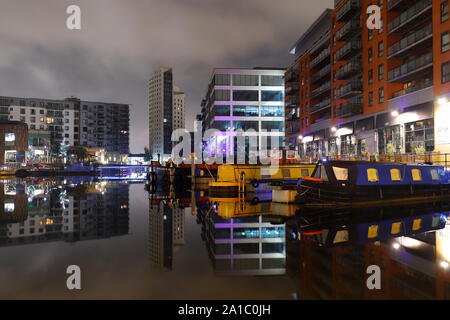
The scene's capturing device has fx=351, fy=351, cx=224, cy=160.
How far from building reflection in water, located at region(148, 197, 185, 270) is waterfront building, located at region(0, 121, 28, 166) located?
2747 inches

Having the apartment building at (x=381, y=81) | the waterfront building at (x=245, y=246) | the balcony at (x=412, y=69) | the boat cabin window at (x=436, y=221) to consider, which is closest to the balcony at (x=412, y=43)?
the apartment building at (x=381, y=81)

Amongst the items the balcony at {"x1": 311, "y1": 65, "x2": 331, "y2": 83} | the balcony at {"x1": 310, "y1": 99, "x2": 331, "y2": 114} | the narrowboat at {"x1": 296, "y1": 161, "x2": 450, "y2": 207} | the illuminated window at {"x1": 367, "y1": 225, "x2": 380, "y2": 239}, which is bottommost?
the illuminated window at {"x1": 367, "y1": 225, "x2": 380, "y2": 239}

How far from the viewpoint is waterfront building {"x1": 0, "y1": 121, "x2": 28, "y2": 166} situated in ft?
254

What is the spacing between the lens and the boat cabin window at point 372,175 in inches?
833

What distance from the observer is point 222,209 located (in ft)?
67.1

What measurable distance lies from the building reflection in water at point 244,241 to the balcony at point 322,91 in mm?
47701

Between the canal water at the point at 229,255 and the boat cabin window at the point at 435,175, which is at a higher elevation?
the boat cabin window at the point at 435,175

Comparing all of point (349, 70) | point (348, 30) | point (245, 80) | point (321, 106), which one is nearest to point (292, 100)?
point (321, 106)

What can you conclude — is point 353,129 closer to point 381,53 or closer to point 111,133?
point 381,53

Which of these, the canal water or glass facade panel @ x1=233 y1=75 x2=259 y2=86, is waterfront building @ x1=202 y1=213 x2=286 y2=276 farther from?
glass facade panel @ x1=233 y1=75 x2=259 y2=86

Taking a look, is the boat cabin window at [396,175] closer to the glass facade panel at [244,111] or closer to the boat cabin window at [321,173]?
the boat cabin window at [321,173]

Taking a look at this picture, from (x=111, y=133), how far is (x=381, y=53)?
5306 inches

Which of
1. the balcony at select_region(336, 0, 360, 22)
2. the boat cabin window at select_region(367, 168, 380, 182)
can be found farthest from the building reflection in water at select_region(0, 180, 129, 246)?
the balcony at select_region(336, 0, 360, 22)
